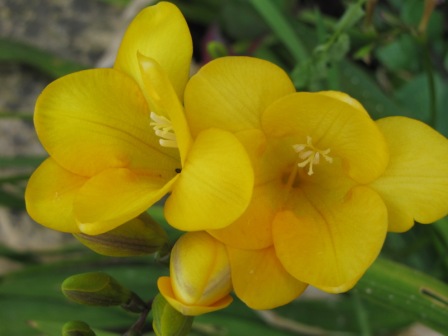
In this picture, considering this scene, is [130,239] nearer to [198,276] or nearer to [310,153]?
[198,276]

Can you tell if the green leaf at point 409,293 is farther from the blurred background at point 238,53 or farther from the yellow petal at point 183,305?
the yellow petal at point 183,305

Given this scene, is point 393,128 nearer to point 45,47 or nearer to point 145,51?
point 145,51

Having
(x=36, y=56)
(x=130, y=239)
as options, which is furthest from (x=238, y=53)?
(x=130, y=239)

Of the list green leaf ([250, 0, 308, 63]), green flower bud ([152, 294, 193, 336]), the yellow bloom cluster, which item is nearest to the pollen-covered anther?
the yellow bloom cluster

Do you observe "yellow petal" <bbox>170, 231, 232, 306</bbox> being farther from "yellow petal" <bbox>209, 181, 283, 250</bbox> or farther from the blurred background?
the blurred background

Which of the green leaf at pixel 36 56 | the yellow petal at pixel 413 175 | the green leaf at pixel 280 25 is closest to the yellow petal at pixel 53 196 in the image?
the yellow petal at pixel 413 175

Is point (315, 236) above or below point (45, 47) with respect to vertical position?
above

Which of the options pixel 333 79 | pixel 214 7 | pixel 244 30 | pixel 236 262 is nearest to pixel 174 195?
pixel 236 262
